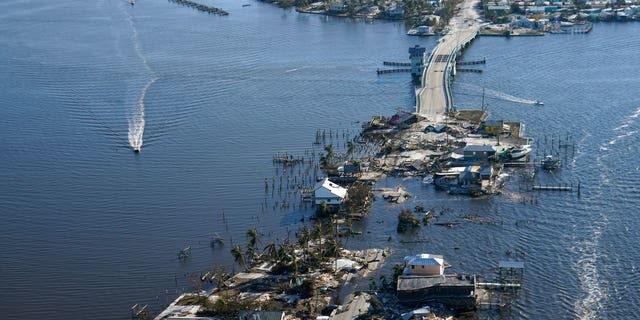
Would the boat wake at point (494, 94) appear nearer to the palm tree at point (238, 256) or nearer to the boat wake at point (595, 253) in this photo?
the boat wake at point (595, 253)

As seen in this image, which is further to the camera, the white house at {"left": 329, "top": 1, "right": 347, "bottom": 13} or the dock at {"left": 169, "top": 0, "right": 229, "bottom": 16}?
the dock at {"left": 169, "top": 0, "right": 229, "bottom": 16}

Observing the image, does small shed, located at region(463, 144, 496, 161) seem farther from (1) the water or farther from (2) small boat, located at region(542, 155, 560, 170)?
(1) the water

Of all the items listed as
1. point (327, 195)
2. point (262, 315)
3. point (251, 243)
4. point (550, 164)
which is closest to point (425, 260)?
point (262, 315)

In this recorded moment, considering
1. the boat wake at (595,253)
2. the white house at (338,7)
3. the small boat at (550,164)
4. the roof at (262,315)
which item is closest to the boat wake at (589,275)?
the boat wake at (595,253)

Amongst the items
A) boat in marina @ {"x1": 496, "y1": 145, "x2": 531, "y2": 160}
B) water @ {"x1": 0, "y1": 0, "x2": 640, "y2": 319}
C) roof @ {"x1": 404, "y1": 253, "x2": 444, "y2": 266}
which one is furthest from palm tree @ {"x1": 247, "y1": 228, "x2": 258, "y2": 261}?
boat in marina @ {"x1": 496, "y1": 145, "x2": 531, "y2": 160}

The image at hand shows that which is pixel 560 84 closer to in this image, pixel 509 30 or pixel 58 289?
pixel 509 30

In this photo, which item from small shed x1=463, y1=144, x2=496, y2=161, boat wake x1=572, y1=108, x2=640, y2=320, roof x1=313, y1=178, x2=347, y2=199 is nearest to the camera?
boat wake x1=572, y1=108, x2=640, y2=320
